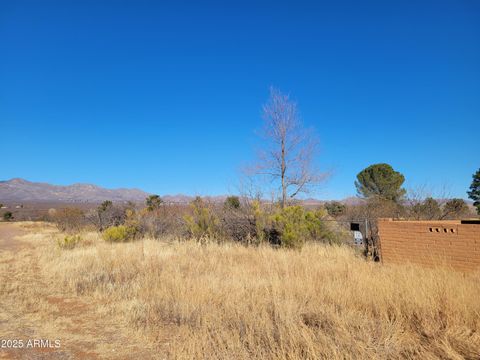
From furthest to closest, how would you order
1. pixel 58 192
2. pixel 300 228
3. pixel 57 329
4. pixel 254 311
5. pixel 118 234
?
pixel 58 192, pixel 118 234, pixel 300 228, pixel 254 311, pixel 57 329

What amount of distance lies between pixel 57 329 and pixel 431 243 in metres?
7.53

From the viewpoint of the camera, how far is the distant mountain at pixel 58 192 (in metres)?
129

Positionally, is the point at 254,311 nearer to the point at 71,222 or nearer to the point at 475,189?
the point at 71,222

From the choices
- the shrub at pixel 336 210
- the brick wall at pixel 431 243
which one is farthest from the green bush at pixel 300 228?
the shrub at pixel 336 210

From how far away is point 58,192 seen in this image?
14312 centimetres

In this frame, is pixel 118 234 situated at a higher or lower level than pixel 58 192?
lower

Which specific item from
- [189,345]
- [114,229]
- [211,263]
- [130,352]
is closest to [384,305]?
[189,345]

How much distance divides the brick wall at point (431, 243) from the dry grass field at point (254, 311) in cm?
66

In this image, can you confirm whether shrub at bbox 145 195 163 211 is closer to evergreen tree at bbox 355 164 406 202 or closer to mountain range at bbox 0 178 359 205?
evergreen tree at bbox 355 164 406 202

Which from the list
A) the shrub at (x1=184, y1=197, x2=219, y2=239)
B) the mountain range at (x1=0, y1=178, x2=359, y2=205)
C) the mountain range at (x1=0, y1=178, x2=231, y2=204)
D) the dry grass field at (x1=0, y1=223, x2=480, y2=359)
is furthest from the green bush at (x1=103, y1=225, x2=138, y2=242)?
the mountain range at (x1=0, y1=178, x2=231, y2=204)

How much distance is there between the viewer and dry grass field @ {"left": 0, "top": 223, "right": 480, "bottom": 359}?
3.69 metres

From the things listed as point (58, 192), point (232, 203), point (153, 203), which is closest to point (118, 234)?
point (232, 203)

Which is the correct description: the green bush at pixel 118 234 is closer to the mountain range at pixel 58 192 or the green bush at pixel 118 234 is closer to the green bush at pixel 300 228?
the green bush at pixel 300 228

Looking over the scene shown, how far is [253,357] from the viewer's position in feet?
11.5
